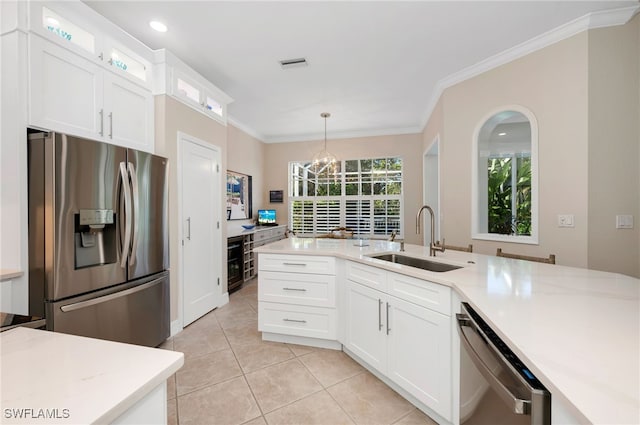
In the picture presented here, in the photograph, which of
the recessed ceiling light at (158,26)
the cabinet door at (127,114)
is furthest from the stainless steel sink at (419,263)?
the recessed ceiling light at (158,26)

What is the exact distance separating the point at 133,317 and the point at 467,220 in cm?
352

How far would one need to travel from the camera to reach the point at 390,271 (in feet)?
6.09

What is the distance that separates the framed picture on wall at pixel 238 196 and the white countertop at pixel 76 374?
13.5 ft

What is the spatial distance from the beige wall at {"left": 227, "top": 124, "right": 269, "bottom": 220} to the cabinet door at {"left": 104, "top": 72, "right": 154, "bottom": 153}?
2.18 meters

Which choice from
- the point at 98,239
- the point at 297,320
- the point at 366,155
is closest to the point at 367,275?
the point at 297,320

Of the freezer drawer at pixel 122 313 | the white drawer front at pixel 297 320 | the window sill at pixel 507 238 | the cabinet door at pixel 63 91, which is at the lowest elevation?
the white drawer front at pixel 297 320

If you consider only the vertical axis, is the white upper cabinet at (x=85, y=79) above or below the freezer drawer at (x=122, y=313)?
above

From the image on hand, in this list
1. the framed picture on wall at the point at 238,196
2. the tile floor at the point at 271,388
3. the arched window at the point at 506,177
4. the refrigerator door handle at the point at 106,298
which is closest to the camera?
the tile floor at the point at 271,388

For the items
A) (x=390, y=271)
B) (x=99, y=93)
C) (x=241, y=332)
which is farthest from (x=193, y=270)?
(x=390, y=271)

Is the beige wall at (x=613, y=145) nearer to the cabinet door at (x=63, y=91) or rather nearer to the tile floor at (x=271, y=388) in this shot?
the tile floor at (x=271, y=388)

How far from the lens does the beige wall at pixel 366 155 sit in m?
5.56

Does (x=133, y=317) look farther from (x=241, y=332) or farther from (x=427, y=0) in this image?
(x=427, y=0)

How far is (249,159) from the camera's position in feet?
18.4

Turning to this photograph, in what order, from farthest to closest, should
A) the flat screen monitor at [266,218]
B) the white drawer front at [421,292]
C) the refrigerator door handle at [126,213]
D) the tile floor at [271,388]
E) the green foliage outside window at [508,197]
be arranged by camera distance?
1. the flat screen monitor at [266,218]
2. the green foliage outside window at [508,197]
3. the refrigerator door handle at [126,213]
4. the tile floor at [271,388]
5. the white drawer front at [421,292]
